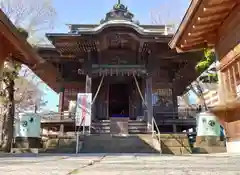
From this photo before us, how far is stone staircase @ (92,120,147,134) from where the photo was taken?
473 inches

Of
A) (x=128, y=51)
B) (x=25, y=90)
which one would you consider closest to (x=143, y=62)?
(x=128, y=51)

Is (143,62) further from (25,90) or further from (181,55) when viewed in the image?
(25,90)

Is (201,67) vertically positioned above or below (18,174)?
above

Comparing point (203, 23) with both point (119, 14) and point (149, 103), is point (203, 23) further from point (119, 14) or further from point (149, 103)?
point (119, 14)

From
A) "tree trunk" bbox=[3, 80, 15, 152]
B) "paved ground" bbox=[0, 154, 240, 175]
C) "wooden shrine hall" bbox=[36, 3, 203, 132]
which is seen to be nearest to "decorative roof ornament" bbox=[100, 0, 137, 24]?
"wooden shrine hall" bbox=[36, 3, 203, 132]

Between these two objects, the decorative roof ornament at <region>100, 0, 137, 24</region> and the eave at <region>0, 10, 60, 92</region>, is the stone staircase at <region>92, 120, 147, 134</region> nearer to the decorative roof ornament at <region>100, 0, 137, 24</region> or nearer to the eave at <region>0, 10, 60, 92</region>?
the eave at <region>0, 10, 60, 92</region>

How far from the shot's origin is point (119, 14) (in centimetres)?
1341

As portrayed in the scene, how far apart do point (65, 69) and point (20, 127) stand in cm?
529

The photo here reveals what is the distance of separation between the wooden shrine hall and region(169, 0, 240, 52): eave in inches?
176

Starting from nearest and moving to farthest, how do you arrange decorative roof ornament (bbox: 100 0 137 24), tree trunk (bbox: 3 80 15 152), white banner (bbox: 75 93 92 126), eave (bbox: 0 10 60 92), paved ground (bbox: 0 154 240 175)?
paved ground (bbox: 0 154 240 175)
eave (bbox: 0 10 60 92)
white banner (bbox: 75 93 92 126)
tree trunk (bbox: 3 80 15 152)
decorative roof ornament (bbox: 100 0 137 24)

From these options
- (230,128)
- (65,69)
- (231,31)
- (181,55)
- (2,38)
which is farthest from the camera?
(65,69)

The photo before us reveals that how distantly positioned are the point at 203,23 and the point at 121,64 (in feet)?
23.2

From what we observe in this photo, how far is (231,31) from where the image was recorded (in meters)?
5.32

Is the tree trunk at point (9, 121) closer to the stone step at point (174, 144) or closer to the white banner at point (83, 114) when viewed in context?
the white banner at point (83, 114)
